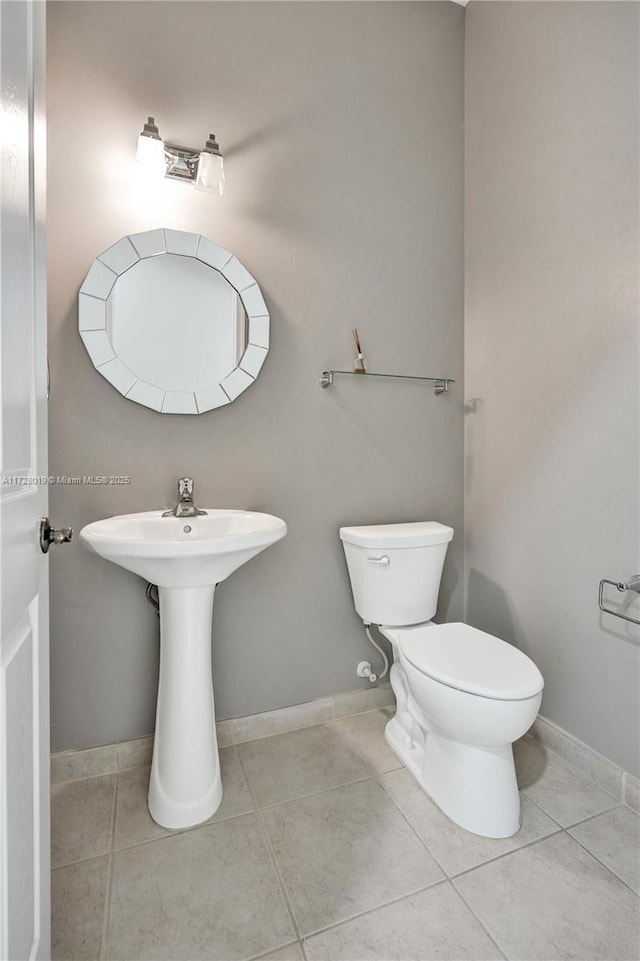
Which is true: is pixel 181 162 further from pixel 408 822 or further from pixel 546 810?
pixel 546 810

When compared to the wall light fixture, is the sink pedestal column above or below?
below

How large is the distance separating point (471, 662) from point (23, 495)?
1.22 meters

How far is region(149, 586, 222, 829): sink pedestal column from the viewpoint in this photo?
4.40 ft

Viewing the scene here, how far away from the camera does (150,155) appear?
57.0 inches

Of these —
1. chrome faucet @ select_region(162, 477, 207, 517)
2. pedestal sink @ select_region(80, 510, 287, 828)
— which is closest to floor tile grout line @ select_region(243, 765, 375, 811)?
pedestal sink @ select_region(80, 510, 287, 828)

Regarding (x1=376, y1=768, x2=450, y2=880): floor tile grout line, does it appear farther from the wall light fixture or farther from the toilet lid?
the wall light fixture

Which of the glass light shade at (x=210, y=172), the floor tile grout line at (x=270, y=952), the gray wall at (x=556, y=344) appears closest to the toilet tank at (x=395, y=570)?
the gray wall at (x=556, y=344)

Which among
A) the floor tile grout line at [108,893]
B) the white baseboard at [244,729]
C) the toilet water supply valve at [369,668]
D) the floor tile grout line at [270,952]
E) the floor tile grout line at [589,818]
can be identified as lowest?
the floor tile grout line at [270,952]

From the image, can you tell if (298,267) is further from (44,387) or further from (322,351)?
Result: (44,387)

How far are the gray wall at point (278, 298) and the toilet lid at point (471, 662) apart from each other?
0.44 m

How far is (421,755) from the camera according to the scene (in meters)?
1.55

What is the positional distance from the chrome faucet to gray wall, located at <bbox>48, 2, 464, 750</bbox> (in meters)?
0.06

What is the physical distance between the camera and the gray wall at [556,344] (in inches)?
55.5

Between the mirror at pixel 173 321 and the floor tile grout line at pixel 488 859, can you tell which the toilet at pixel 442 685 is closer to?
the floor tile grout line at pixel 488 859
